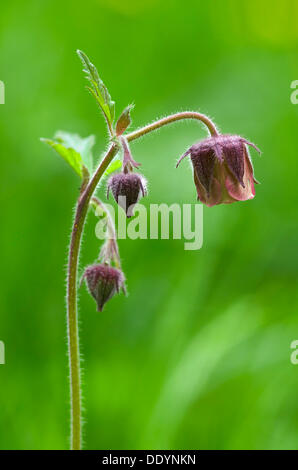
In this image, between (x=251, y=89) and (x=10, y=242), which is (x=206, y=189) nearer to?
(x=10, y=242)

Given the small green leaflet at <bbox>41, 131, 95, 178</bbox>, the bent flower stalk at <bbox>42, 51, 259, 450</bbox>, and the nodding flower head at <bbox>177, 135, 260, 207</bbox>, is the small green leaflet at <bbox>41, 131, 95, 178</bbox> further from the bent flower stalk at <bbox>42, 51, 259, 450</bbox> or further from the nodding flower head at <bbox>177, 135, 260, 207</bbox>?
the nodding flower head at <bbox>177, 135, 260, 207</bbox>

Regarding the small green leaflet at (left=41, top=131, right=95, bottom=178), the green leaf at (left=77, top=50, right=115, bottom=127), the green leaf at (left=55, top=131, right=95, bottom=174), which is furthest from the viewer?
the green leaf at (left=55, top=131, right=95, bottom=174)

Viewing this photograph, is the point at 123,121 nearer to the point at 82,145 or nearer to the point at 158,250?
the point at 82,145

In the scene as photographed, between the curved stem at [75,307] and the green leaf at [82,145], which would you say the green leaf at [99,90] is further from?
the green leaf at [82,145]

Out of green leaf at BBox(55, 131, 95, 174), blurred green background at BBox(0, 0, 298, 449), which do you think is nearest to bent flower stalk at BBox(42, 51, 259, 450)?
green leaf at BBox(55, 131, 95, 174)

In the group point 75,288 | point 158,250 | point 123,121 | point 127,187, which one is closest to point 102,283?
point 75,288

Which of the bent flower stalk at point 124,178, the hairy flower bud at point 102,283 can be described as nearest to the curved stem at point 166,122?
the bent flower stalk at point 124,178

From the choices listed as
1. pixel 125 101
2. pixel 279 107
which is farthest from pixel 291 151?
pixel 125 101
